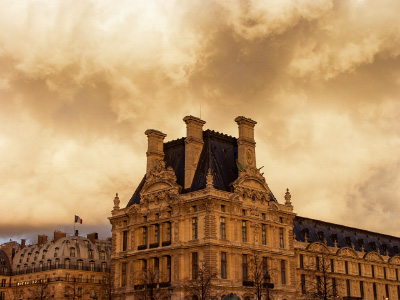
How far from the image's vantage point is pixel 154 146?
88.2 meters

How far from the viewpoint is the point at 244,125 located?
85938mm

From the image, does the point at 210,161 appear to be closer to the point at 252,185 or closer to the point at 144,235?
the point at 252,185

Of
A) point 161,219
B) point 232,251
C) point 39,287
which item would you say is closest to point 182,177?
point 161,219

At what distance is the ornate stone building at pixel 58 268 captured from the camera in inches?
4363

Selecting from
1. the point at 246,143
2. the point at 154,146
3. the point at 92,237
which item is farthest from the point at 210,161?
the point at 92,237

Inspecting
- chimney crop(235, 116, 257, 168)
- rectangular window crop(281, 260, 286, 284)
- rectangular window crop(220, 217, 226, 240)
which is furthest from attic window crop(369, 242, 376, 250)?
rectangular window crop(220, 217, 226, 240)

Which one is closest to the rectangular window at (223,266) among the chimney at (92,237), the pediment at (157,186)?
the pediment at (157,186)

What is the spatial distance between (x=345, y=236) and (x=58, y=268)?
170 feet

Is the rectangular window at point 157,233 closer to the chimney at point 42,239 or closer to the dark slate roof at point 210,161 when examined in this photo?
the dark slate roof at point 210,161

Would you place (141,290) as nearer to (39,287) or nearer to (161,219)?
(161,219)

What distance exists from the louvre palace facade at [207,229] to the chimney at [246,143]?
0.46 feet

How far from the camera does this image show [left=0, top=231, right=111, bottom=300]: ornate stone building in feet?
364

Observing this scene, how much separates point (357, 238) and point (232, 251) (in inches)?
1689

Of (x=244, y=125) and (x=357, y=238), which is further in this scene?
(x=357, y=238)
